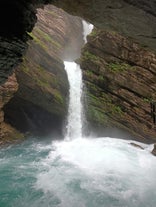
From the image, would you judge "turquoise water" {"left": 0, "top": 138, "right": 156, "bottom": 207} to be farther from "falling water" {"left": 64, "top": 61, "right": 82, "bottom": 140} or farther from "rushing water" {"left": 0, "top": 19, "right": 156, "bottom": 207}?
"falling water" {"left": 64, "top": 61, "right": 82, "bottom": 140}

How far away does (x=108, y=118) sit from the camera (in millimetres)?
19422

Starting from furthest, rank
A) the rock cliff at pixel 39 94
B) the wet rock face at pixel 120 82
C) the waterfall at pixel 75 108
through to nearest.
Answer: the waterfall at pixel 75 108 < the rock cliff at pixel 39 94 < the wet rock face at pixel 120 82

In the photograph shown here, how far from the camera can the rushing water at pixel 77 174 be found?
1032cm

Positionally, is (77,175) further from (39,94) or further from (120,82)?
(120,82)

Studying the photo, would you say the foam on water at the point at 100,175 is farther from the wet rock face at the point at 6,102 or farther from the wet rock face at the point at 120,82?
the wet rock face at the point at 6,102

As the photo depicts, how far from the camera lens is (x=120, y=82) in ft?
59.5

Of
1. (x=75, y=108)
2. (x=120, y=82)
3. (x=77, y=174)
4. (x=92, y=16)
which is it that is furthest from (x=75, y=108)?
(x=92, y=16)

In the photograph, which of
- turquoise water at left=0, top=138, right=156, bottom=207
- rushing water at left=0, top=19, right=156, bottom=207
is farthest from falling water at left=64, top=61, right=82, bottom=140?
turquoise water at left=0, top=138, right=156, bottom=207

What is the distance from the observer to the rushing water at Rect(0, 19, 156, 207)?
10.3 meters

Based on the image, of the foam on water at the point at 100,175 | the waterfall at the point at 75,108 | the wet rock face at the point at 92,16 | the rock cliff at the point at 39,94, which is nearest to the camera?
the wet rock face at the point at 92,16

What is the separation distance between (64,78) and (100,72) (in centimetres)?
308

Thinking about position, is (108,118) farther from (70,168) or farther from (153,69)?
(70,168)

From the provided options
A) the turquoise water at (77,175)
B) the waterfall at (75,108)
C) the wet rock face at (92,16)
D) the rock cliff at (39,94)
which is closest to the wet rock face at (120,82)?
the waterfall at (75,108)

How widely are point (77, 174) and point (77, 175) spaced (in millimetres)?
126
